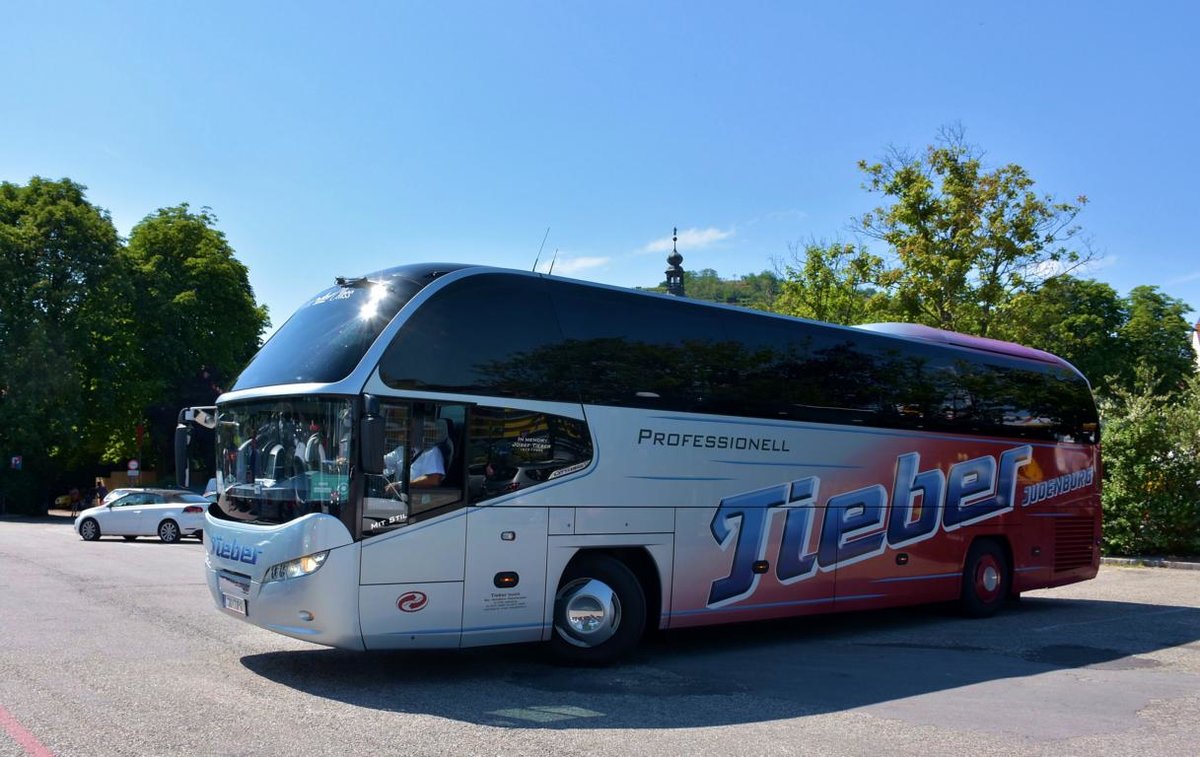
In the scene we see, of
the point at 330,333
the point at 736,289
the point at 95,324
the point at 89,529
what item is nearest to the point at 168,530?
the point at 89,529

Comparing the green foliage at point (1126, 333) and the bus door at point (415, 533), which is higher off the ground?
the green foliage at point (1126, 333)

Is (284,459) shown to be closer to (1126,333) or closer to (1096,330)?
(1096,330)

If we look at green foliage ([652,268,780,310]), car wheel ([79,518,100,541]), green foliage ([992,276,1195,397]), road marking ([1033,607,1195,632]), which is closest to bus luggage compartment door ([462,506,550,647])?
road marking ([1033,607,1195,632])

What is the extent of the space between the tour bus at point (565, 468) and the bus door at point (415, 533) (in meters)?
0.02

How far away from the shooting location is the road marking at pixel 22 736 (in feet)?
19.0

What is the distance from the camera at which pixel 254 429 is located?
8.74 meters

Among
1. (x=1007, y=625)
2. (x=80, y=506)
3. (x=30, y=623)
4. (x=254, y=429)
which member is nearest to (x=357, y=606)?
(x=254, y=429)

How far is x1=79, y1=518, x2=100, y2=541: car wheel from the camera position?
90.7ft

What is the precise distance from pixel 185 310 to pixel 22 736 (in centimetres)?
4589

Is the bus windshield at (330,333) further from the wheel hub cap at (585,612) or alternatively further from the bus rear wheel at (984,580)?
the bus rear wheel at (984,580)

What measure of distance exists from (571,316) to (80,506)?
50.9 metres

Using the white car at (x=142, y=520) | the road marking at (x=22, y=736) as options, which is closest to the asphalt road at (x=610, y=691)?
the road marking at (x=22, y=736)

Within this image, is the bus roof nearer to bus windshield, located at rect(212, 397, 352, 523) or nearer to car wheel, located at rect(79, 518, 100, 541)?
bus windshield, located at rect(212, 397, 352, 523)

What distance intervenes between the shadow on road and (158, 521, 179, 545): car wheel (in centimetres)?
2032
